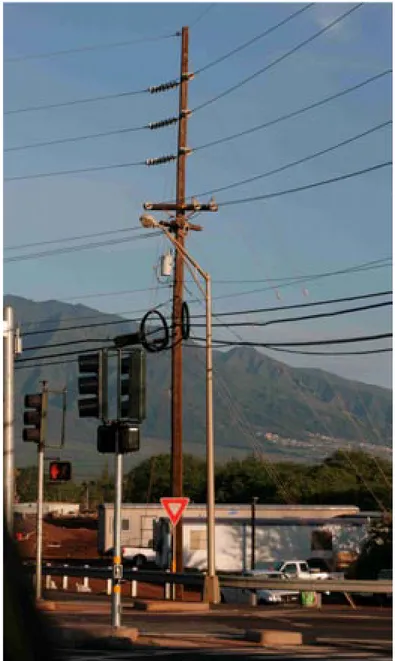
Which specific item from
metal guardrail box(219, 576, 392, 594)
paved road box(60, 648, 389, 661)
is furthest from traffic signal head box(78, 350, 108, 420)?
metal guardrail box(219, 576, 392, 594)

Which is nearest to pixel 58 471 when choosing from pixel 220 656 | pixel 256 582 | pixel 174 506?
pixel 174 506

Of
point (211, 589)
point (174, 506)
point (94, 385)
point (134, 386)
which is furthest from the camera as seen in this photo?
point (211, 589)

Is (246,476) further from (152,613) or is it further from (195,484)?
(152,613)

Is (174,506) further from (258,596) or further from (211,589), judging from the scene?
(258,596)

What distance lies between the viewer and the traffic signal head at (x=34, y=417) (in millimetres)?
24281

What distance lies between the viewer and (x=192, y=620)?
24.5m

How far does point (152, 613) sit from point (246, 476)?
89.8m

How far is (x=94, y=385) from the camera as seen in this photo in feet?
55.5

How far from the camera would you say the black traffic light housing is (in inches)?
681

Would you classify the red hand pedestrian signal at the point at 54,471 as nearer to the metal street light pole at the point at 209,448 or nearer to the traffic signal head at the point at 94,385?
the metal street light pole at the point at 209,448

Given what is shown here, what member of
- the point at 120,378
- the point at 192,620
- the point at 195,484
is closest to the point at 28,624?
the point at 120,378

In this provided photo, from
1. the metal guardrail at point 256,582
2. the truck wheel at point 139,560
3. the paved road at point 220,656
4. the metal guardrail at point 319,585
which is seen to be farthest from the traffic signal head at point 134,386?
the truck wheel at point 139,560

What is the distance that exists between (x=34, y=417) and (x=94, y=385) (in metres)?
7.79

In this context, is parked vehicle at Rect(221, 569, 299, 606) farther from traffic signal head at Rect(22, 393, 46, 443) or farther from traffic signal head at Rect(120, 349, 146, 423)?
traffic signal head at Rect(120, 349, 146, 423)
